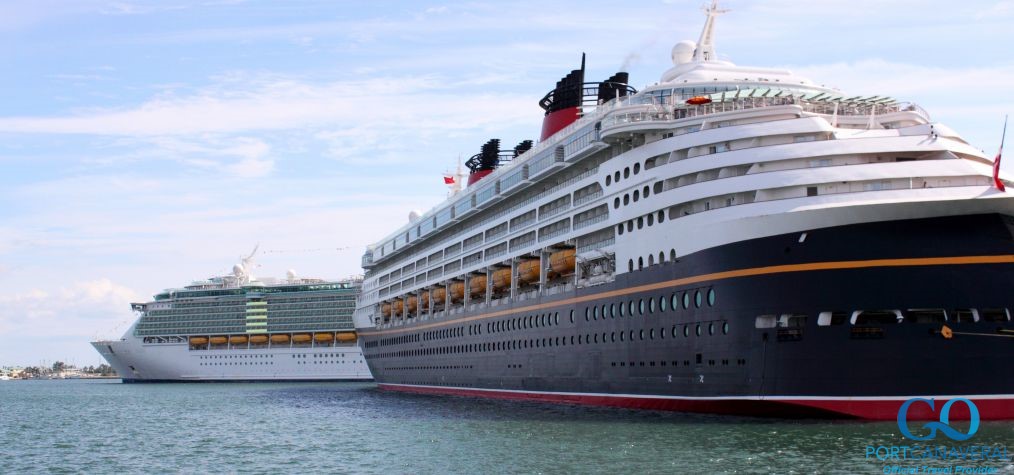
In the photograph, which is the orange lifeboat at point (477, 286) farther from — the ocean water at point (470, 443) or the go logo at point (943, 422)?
the go logo at point (943, 422)

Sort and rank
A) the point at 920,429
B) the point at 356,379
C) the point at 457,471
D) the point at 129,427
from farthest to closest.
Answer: the point at 356,379
the point at 129,427
the point at 920,429
the point at 457,471

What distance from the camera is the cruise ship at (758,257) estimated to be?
2872 centimetres

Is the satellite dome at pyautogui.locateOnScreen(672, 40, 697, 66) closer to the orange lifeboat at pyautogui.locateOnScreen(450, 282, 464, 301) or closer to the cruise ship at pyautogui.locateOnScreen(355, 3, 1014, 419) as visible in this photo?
the cruise ship at pyautogui.locateOnScreen(355, 3, 1014, 419)

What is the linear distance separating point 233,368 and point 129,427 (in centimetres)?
7700

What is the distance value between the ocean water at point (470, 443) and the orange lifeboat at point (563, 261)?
5.75 meters

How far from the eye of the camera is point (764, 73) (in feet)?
135

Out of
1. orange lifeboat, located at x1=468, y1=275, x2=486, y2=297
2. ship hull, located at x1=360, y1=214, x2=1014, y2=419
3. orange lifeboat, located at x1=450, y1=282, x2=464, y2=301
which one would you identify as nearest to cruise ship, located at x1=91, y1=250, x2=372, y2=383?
orange lifeboat, located at x1=450, y1=282, x2=464, y2=301

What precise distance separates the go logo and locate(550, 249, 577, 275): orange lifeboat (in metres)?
16.9

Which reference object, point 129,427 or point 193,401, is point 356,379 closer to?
point 193,401

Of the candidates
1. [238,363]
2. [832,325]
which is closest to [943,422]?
[832,325]

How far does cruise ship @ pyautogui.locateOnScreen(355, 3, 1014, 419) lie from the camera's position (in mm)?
28719

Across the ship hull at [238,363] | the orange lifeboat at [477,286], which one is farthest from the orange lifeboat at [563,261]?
the ship hull at [238,363]

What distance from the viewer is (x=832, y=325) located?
2958 centimetres

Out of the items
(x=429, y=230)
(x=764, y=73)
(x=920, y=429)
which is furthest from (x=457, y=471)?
(x=429, y=230)
